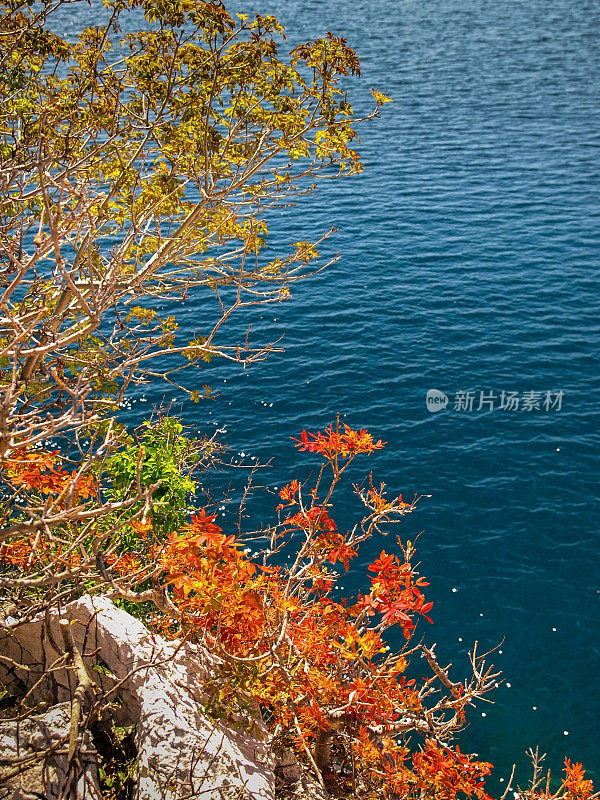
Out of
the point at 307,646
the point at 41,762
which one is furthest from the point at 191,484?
the point at 41,762

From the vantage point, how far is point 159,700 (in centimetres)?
1155

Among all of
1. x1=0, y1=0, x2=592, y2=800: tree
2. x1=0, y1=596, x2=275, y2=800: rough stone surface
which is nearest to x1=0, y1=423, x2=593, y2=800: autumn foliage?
x1=0, y1=0, x2=592, y2=800: tree

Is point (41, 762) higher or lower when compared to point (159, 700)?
higher

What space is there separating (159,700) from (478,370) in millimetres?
25075

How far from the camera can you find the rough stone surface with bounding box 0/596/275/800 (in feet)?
35.9

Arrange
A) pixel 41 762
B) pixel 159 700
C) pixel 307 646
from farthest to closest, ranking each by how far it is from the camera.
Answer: pixel 307 646, pixel 159 700, pixel 41 762

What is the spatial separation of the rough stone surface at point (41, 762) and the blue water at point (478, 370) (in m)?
11.4

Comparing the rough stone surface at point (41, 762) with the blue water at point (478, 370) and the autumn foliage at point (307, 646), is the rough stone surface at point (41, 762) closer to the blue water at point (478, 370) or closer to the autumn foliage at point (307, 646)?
the autumn foliage at point (307, 646)

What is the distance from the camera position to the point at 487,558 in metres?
23.8

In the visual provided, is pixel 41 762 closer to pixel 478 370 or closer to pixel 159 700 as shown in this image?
pixel 159 700

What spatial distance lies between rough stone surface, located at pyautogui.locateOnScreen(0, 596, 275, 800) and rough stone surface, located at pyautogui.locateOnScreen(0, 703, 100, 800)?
27.0 inches

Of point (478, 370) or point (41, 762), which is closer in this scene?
point (41, 762)

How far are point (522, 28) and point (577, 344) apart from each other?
77546 mm

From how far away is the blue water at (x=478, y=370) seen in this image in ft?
69.5
